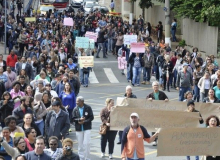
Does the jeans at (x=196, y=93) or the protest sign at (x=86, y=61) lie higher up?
the protest sign at (x=86, y=61)

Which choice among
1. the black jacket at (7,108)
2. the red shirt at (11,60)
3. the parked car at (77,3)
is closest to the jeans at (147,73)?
the red shirt at (11,60)

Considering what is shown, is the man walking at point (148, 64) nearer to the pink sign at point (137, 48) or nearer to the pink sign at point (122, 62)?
the pink sign at point (137, 48)

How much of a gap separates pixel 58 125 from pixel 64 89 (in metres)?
4.08

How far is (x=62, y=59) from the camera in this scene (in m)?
28.3

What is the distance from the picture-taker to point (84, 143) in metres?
16.1

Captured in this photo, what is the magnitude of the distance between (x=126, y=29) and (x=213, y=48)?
7278mm

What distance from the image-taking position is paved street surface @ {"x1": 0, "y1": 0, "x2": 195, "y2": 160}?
57.7ft

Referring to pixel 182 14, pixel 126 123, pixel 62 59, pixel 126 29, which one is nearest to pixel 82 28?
pixel 126 29

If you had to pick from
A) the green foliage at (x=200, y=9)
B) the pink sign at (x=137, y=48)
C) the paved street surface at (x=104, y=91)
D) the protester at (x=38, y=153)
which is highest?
the green foliage at (x=200, y=9)

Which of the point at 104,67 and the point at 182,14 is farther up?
the point at 182,14

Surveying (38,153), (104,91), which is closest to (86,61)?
(104,91)

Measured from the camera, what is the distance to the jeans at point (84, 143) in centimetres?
1611

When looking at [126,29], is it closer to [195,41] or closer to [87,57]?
[195,41]

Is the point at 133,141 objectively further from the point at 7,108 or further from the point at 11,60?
the point at 11,60
